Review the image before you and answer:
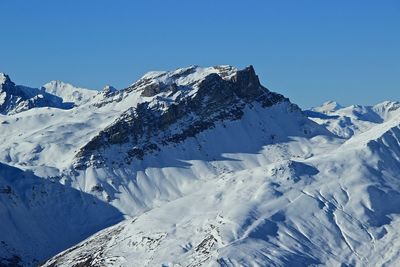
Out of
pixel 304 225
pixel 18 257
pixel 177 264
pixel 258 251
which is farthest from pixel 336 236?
pixel 18 257

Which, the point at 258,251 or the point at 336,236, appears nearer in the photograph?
the point at 258,251

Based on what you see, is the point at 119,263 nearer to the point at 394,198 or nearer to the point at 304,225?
the point at 304,225

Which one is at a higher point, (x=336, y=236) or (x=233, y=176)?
(x=233, y=176)

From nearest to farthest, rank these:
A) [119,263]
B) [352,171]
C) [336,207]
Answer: [119,263] < [336,207] < [352,171]

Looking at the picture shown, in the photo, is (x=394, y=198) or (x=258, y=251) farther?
(x=394, y=198)

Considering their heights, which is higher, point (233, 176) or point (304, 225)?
point (233, 176)

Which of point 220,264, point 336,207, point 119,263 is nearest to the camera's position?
point 220,264

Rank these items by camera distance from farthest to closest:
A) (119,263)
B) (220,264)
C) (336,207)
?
(336,207) < (119,263) < (220,264)

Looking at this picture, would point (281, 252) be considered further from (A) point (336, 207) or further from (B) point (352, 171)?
(B) point (352, 171)

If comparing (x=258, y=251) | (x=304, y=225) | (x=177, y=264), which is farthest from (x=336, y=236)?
(x=177, y=264)
